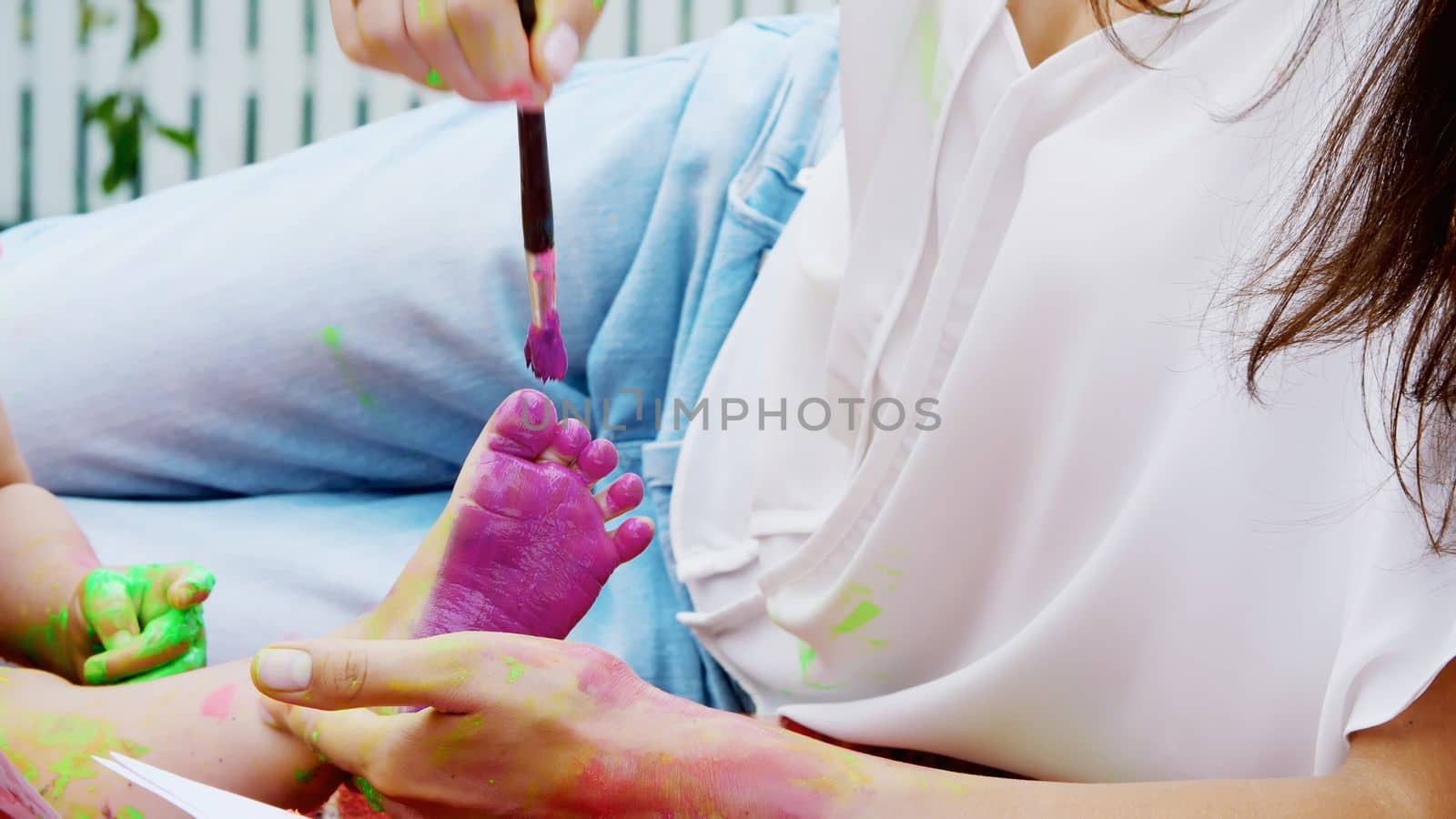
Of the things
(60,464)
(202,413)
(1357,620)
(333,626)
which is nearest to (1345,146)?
(1357,620)

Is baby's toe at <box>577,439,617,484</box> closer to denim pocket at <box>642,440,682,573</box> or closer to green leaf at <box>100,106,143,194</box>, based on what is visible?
denim pocket at <box>642,440,682,573</box>

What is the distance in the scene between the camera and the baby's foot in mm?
561

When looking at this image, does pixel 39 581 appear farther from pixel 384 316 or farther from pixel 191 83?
pixel 191 83

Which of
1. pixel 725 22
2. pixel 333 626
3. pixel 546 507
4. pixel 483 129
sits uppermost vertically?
pixel 725 22

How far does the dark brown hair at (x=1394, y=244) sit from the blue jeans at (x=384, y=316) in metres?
0.36

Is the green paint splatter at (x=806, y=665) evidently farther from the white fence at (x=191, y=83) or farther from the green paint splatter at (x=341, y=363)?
the white fence at (x=191, y=83)

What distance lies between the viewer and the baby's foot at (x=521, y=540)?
0.56 meters

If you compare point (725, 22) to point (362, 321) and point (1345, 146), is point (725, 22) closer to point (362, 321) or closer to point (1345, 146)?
point (362, 321)

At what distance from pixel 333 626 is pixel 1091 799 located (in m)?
0.41

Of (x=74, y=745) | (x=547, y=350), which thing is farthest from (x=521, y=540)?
(x=74, y=745)


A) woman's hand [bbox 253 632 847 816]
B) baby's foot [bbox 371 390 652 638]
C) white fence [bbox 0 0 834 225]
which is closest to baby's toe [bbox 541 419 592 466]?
baby's foot [bbox 371 390 652 638]

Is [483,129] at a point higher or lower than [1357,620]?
higher

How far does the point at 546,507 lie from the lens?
22.1 inches

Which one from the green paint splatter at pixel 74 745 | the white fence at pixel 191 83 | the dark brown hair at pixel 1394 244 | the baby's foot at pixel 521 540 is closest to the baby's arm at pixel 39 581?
the green paint splatter at pixel 74 745
